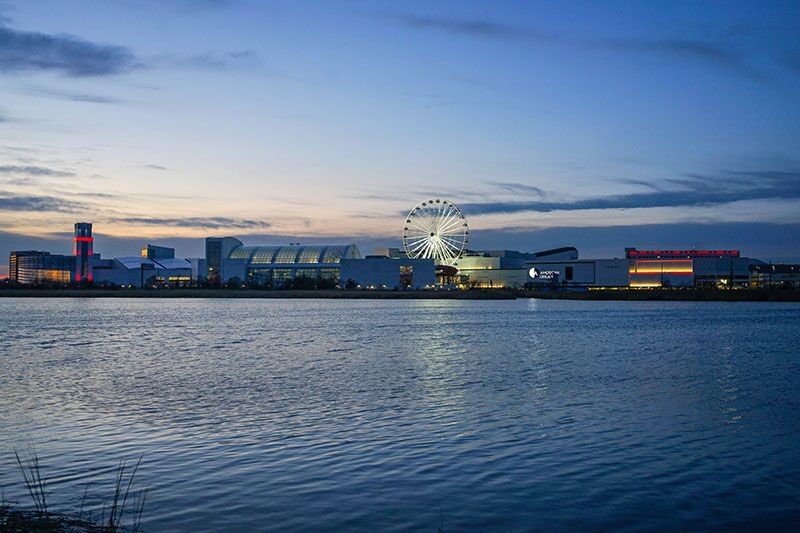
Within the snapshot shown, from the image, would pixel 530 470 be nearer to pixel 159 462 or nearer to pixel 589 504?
pixel 589 504

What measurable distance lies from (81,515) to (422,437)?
860 cm

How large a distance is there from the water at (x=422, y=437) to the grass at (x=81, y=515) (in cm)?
26

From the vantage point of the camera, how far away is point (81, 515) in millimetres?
11617

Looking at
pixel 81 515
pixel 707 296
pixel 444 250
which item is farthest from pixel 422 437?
pixel 444 250

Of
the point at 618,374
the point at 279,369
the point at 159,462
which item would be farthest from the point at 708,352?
the point at 159,462

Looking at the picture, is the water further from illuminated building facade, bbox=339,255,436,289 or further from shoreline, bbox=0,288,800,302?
illuminated building facade, bbox=339,255,436,289

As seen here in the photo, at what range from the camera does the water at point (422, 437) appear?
1244cm

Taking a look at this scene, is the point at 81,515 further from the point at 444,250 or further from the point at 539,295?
the point at 539,295

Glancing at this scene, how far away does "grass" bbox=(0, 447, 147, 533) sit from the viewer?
10359mm

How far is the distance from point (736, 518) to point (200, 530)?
8.16m

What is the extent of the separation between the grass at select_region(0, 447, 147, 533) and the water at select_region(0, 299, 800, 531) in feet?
0.86

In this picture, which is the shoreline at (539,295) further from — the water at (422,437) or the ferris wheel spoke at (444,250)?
the water at (422,437)

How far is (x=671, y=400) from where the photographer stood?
24719mm

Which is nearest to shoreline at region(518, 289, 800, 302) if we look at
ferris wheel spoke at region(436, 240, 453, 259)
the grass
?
ferris wheel spoke at region(436, 240, 453, 259)
